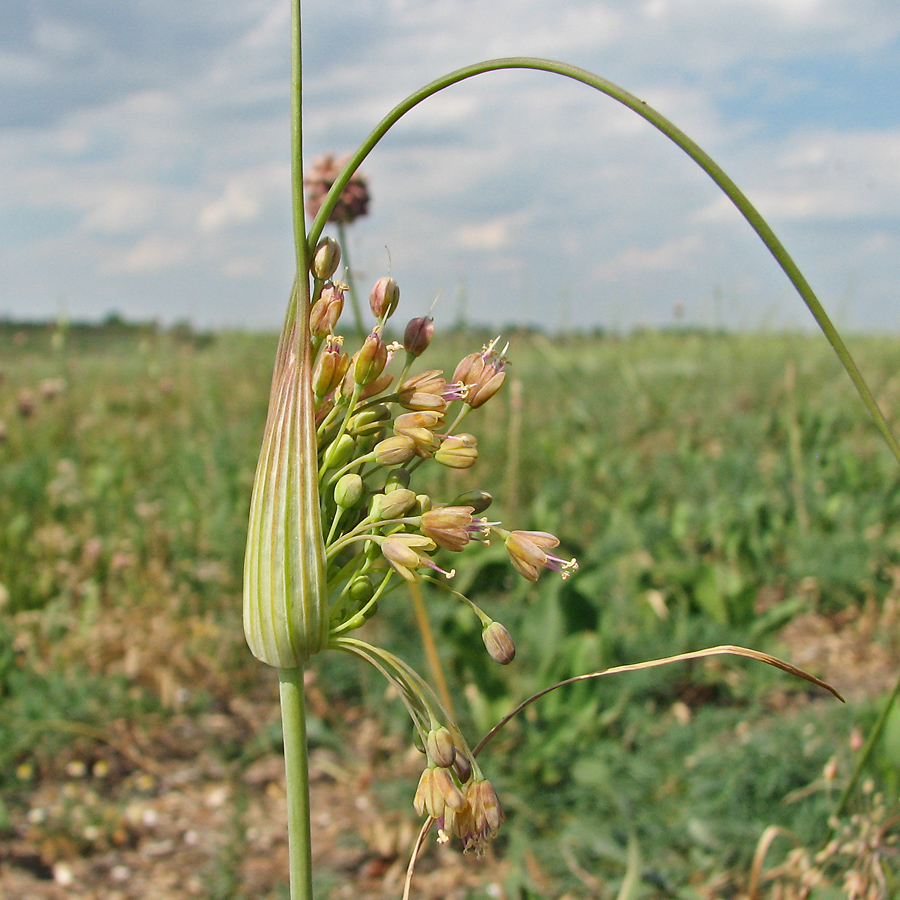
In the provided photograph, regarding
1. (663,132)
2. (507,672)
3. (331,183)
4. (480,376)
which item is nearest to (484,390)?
(480,376)

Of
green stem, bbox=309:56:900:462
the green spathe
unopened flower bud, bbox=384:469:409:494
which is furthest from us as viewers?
unopened flower bud, bbox=384:469:409:494

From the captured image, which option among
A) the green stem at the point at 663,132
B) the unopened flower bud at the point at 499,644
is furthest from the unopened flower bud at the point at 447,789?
the green stem at the point at 663,132

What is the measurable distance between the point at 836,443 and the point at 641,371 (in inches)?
84.7

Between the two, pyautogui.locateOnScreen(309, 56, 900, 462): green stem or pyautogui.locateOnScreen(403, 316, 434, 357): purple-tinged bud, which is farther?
pyautogui.locateOnScreen(403, 316, 434, 357): purple-tinged bud

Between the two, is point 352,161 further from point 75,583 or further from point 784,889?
point 75,583

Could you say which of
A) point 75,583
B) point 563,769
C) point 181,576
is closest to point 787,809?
point 563,769

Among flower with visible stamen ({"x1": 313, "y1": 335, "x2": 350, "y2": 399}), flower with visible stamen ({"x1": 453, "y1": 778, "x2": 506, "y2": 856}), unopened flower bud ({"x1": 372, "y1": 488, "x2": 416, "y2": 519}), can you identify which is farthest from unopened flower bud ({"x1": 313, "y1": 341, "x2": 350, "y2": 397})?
flower with visible stamen ({"x1": 453, "y1": 778, "x2": 506, "y2": 856})

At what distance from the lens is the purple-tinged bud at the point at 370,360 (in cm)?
67

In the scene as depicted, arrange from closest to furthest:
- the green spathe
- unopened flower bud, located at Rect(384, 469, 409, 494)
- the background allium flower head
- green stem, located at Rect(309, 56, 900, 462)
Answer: green stem, located at Rect(309, 56, 900, 462)
the green spathe
unopened flower bud, located at Rect(384, 469, 409, 494)
the background allium flower head

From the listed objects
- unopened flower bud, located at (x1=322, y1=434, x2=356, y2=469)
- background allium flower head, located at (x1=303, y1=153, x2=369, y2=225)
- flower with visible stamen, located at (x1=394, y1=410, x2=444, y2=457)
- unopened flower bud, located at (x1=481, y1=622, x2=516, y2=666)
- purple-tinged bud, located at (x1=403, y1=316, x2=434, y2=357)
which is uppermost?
background allium flower head, located at (x1=303, y1=153, x2=369, y2=225)

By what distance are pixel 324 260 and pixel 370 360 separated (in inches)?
3.4

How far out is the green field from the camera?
2.25 m

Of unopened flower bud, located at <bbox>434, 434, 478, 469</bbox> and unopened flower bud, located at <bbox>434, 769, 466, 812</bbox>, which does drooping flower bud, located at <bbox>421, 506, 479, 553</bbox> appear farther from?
unopened flower bud, located at <bbox>434, 769, 466, 812</bbox>

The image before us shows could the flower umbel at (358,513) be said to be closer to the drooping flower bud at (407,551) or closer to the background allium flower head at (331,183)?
the drooping flower bud at (407,551)
